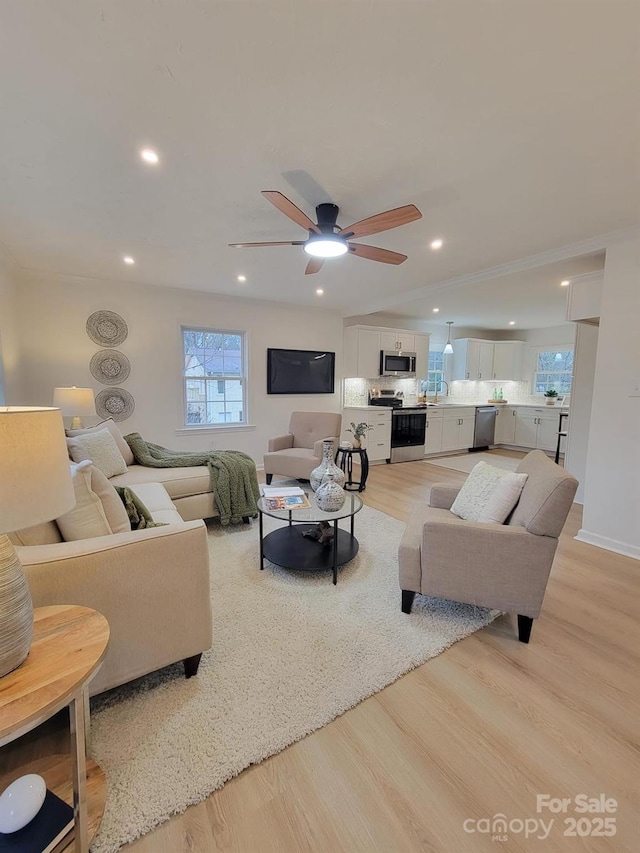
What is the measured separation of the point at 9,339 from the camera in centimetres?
347

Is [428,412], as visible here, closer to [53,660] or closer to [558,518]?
[558,518]

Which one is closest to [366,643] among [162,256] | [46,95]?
[46,95]

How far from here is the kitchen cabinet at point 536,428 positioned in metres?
6.74

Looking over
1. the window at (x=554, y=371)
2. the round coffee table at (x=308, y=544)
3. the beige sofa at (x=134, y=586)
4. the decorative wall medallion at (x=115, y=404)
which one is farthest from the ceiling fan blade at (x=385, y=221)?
the window at (x=554, y=371)

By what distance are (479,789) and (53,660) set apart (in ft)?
4.54

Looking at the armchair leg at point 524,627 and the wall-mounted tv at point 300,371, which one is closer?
the armchair leg at point 524,627

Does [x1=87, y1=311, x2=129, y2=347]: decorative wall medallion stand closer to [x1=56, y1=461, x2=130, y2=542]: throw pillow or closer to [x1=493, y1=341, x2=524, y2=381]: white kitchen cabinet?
[x1=56, y1=461, x2=130, y2=542]: throw pillow

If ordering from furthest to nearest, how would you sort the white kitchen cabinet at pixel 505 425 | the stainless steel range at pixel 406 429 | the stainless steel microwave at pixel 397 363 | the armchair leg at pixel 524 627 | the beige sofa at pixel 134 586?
the white kitchen cabinet at pixel 505 425
the stainless steel microwave at pixel 397 363
the stainless steel range at pixel 406 429
the armchair leg at pixel 524 627
the beige sofa at pixel 134 586

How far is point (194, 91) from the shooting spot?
1501 millimetres

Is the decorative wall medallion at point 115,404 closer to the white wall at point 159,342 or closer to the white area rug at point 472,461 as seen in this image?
the white wall at point 159,342

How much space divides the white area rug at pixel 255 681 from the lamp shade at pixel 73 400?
2.35m

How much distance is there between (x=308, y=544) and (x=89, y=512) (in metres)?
1.54

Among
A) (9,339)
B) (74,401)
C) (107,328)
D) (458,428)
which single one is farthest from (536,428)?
(9,339)

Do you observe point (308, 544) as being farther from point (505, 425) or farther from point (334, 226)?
point (505, 425)
